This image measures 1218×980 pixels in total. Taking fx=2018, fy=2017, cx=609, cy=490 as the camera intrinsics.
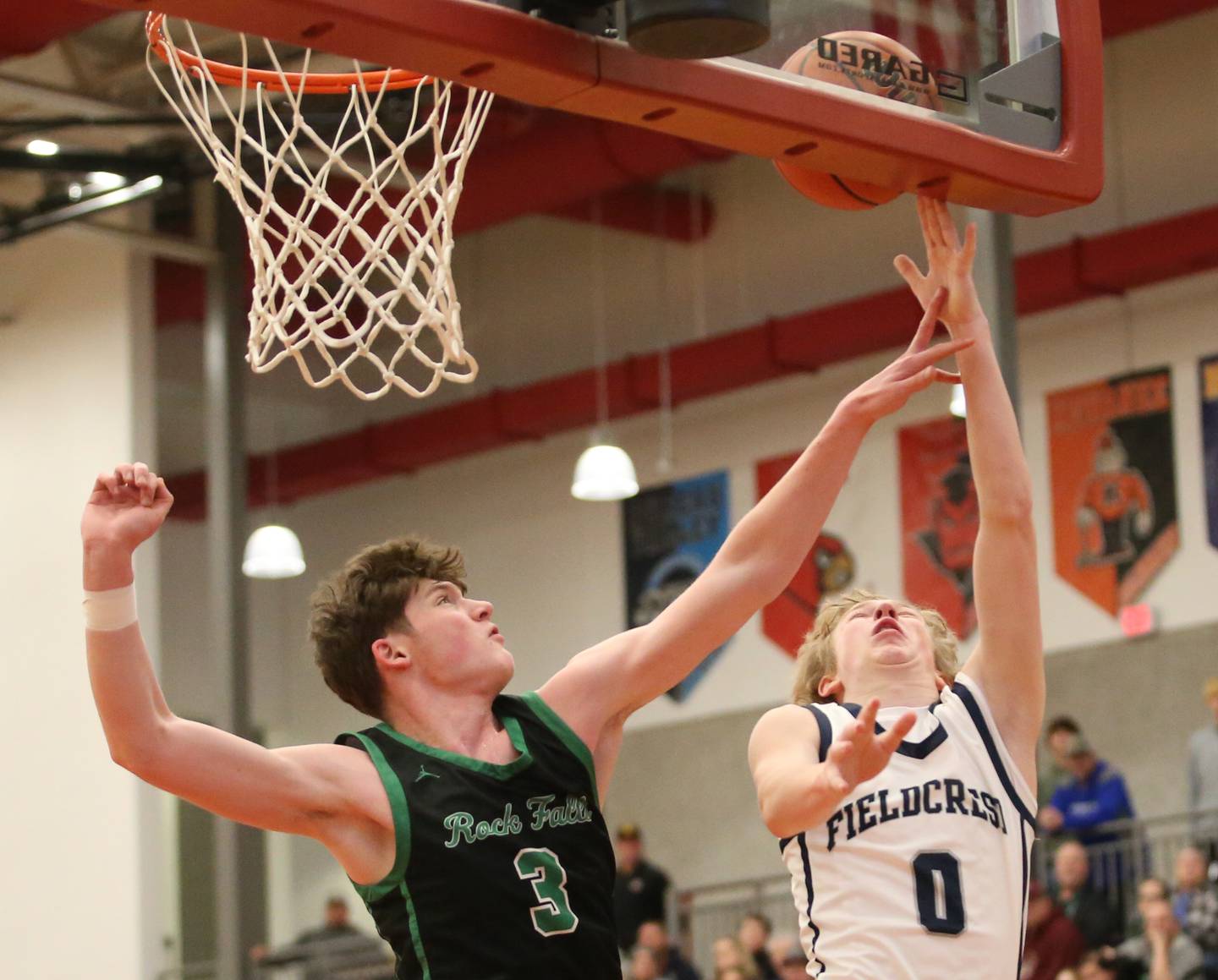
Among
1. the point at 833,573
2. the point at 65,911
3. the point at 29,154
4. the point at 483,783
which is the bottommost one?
the point at 65,911

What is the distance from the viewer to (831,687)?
429 centimetres

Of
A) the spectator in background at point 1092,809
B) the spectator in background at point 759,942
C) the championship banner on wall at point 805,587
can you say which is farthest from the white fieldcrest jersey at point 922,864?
the championship banner on wall at point 805,587

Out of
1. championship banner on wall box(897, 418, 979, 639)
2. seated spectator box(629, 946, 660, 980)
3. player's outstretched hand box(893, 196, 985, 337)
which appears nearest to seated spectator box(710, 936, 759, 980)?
seated spectator box(629, 946, 660, 980)

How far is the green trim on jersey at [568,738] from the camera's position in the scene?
3842mm

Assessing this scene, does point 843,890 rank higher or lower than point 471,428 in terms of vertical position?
lower

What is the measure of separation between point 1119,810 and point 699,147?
17.6ft

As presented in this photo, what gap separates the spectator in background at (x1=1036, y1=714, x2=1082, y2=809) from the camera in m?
13.3

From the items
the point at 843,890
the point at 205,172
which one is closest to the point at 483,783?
the point at 843,890

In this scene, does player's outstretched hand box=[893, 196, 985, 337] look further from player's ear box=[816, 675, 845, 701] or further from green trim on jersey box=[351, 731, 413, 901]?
green trim on jersey box=[351, 731, 413, 901]

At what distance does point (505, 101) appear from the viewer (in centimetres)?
1338

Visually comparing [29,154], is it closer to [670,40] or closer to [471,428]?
[471,428]

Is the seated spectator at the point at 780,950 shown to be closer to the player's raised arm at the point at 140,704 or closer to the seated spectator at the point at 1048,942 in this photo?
the seated spectator at the point at 1048,942

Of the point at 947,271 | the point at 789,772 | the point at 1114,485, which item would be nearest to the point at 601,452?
the point at 1114,485

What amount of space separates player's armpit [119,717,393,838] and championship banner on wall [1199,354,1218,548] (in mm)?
11569
